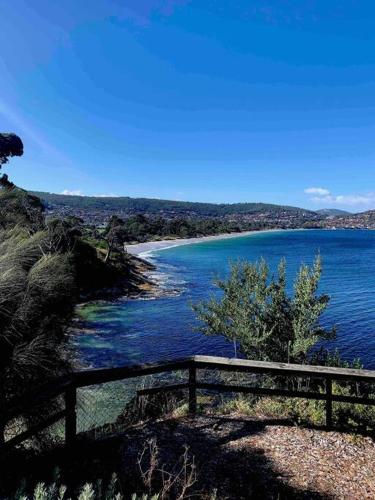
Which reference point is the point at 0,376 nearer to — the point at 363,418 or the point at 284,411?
the point at 284,411

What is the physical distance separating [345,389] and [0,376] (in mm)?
6014

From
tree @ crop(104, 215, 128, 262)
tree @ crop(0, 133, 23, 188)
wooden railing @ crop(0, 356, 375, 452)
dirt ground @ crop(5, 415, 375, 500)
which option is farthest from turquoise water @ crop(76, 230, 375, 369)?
tree @ crop(0, 133, 23, 188)

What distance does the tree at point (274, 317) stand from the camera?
11.6 m

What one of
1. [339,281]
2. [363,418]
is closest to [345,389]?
[363,418]

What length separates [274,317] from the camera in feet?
40.5

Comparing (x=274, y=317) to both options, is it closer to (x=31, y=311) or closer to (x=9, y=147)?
(x=31, y=311)

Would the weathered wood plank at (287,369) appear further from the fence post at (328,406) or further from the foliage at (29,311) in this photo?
the foliage at (29,311)

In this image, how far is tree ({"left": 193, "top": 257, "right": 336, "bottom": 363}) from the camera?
1156 centimetres

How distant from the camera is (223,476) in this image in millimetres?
4891

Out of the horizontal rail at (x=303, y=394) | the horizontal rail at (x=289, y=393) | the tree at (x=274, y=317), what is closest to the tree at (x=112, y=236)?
the tree at (x=274, y=317)

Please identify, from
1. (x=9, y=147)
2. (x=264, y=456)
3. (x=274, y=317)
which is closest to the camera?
(x=264, y=456)

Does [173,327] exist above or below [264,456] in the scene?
below

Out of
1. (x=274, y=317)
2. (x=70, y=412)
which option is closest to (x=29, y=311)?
(x=70, y=412)

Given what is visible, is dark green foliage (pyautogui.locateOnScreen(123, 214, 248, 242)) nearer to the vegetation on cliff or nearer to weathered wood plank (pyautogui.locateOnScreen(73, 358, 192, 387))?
the vegetation on cliff
